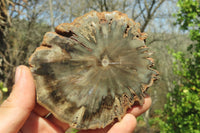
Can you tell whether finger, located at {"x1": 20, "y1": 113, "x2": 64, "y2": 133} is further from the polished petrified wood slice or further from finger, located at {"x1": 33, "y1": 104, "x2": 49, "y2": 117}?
the polished petrified wood slice

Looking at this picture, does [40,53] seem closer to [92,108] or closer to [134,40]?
[92,108]

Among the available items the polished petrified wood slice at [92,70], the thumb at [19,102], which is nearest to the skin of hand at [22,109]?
the thumb at [19,102]

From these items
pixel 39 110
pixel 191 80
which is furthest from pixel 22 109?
pixel 191 80

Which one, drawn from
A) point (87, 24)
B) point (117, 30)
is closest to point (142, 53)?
point (117, 30)

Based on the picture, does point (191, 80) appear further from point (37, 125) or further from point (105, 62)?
point (37, 125)

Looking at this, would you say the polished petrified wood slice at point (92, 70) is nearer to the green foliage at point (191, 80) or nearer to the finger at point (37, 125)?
the finger at point (37, 125)

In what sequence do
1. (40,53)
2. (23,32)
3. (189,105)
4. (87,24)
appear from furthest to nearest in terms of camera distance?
(23,32) < (189,105) < (87,24) < (40,53)
